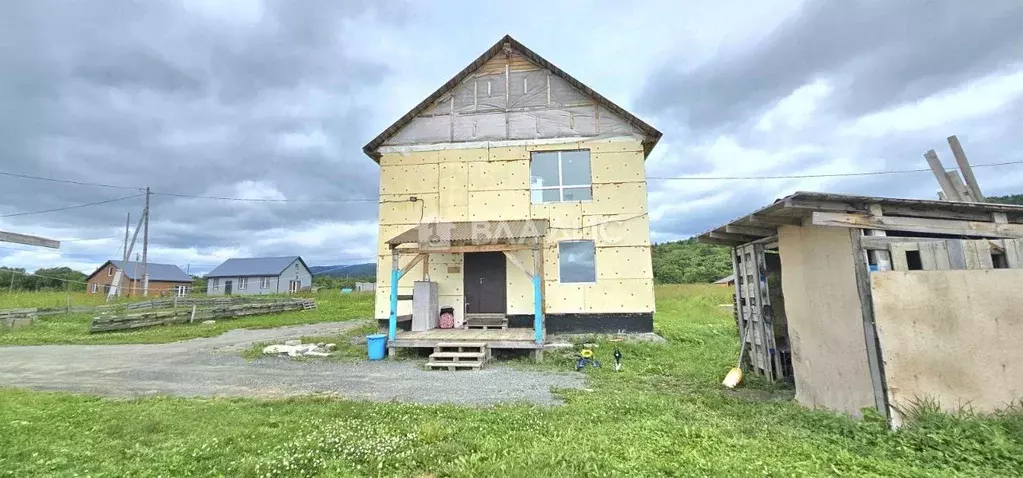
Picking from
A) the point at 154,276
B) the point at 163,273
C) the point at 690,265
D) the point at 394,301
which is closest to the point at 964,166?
the point at 394,301

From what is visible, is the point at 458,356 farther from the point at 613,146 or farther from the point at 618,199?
the point at 613,146

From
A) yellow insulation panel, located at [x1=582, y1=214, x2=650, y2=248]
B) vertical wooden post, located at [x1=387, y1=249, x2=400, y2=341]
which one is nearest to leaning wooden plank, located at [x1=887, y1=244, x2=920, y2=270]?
yellow insulation panel, located at [x1=582, y1=214, x2=650, y2=248]

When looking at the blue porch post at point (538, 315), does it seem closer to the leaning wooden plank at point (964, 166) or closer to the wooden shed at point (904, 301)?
the wooden shed at point (904, 301)

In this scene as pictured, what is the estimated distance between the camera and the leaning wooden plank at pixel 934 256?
175 inches

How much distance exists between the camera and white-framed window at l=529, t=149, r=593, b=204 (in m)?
12.7

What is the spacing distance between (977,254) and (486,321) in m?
9.92

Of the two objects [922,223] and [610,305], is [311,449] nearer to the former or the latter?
[922,223]

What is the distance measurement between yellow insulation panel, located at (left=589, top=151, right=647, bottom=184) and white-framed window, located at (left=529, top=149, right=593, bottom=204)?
0.24 meters

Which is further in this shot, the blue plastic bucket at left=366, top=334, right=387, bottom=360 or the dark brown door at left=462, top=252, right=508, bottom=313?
the dark brown door at left=462, top=252, right=508, bottom=313

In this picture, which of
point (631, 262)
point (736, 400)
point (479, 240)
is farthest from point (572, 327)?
point (736, 400)

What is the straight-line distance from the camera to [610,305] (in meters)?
12.0

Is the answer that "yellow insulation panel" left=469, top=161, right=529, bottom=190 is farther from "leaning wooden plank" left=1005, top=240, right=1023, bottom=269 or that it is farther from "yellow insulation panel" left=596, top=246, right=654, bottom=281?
"leaning wooden plank" left=1005, top=240, right=1023, bottom=269

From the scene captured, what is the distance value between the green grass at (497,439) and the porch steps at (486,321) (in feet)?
19.7

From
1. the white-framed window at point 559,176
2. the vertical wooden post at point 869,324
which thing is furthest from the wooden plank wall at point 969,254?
the white-framed window at point 559,176
